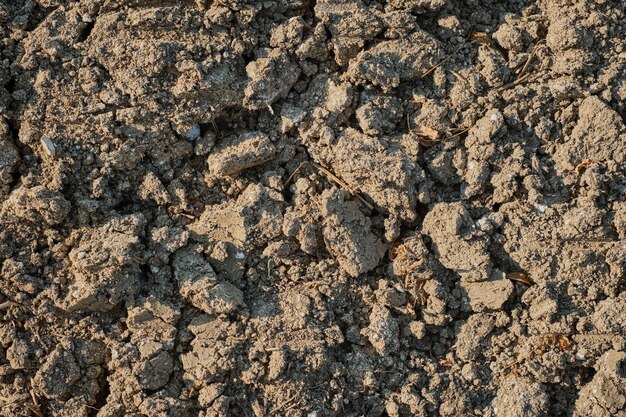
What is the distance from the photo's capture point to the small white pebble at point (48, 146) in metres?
2.82

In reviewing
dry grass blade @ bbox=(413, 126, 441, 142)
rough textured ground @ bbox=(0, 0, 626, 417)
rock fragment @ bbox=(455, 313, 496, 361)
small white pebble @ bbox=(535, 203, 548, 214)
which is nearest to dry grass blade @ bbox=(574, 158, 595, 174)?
rough textured ground @ bbox=(0, 0, 626, 417)

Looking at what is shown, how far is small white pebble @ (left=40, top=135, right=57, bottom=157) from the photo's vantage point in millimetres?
2816

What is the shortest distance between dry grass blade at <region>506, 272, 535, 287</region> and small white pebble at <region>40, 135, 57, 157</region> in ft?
6.26

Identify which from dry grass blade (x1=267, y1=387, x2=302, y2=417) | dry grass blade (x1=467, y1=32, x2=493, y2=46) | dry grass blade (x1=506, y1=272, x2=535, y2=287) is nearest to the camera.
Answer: dry grass blade (x1=267, y1=387, x2=302, y2=417)

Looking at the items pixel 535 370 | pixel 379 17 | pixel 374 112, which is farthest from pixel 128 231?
pixel 535 370

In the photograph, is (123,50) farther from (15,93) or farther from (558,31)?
(558,31)

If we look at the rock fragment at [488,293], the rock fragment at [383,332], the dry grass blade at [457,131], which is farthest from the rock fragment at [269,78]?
the rock fragment at [488,293]

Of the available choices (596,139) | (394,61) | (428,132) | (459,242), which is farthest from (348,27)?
(596,139)

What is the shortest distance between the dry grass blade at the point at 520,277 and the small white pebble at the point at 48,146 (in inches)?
75.1

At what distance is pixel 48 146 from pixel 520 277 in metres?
1.98

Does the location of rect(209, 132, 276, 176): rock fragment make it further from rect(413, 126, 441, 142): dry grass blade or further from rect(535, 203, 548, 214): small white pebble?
rect(535, 203, 548, 214): small white pebble

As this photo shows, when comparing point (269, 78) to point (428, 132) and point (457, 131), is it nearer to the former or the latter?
point (428, 132)

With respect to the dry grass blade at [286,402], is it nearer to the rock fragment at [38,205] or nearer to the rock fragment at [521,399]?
the rock fragment at [521,399]

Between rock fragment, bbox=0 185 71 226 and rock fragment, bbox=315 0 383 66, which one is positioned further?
rock fragment, bbox=315 0 383 66
